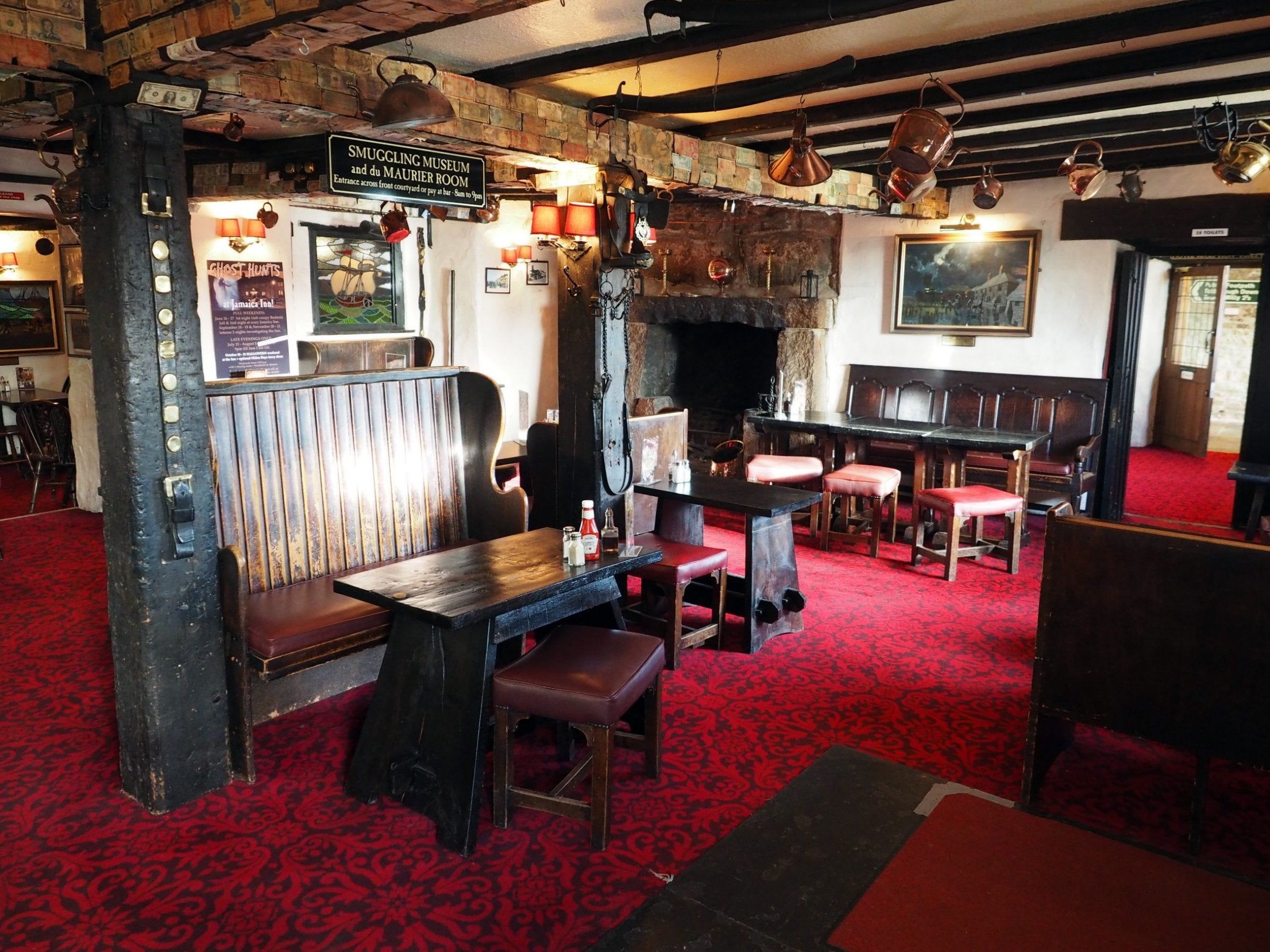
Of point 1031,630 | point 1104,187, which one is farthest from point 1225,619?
point 1104,187

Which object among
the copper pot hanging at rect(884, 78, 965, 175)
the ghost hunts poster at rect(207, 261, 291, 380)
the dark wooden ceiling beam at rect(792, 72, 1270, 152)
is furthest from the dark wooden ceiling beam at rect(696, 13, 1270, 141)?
the ghost hunts poster at rect(207, 261, 291, 380)

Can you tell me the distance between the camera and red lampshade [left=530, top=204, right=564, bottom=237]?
4.58 metres

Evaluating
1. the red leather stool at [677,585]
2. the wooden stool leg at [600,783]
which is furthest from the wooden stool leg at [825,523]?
the wooden stool leg at [600,783]

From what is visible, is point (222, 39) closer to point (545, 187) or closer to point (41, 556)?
point (545, 187)

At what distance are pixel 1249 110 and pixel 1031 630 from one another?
3215 millimetres

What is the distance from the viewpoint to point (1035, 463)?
7.14 metres

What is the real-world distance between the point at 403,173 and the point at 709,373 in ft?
18.6

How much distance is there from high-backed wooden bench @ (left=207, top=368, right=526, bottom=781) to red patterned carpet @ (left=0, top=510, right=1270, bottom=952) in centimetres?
45

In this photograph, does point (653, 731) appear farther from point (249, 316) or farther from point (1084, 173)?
point (249, 316)

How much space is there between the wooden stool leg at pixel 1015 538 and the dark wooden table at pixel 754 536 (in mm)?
1835

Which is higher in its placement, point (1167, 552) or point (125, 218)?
point (125, 218)

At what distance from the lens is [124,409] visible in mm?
2969

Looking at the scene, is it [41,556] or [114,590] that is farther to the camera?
[41,556]

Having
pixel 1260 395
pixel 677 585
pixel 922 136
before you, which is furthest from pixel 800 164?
pixel 1260 395
